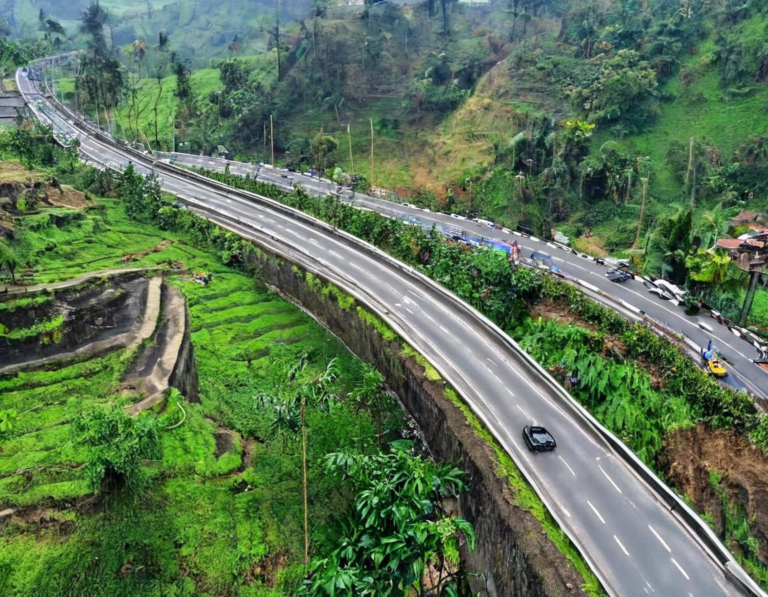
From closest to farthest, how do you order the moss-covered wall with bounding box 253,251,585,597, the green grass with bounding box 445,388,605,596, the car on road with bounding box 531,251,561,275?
1. the green grass with bounding box 445,388,605,596
2. the moss-covered wall with bounding box 253,251,585,597
3. the car on road with bounding box 531,251,561,275

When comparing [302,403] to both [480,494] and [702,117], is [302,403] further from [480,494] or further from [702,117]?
[702,117]

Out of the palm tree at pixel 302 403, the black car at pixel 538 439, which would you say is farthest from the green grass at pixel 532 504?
the palm tree at pixel 302 403

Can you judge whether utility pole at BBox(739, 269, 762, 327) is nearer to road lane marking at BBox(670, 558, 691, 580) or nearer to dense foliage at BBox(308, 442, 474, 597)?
road lane marking at BBox(670, 558, 691, 580)

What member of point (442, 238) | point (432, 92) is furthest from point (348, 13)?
point (442, 238)

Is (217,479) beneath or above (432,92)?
beneath

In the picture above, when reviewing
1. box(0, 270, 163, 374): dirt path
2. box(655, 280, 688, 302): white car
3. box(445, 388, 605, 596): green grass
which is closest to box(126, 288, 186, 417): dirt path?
box(0, 270, 163, 374): dirt path

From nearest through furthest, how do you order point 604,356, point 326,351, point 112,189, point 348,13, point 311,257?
point 604,356 < point 326,351 < point 311,257 < point 112,189 < point 348,13

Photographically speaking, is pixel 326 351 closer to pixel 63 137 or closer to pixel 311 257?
pixel 311 257
